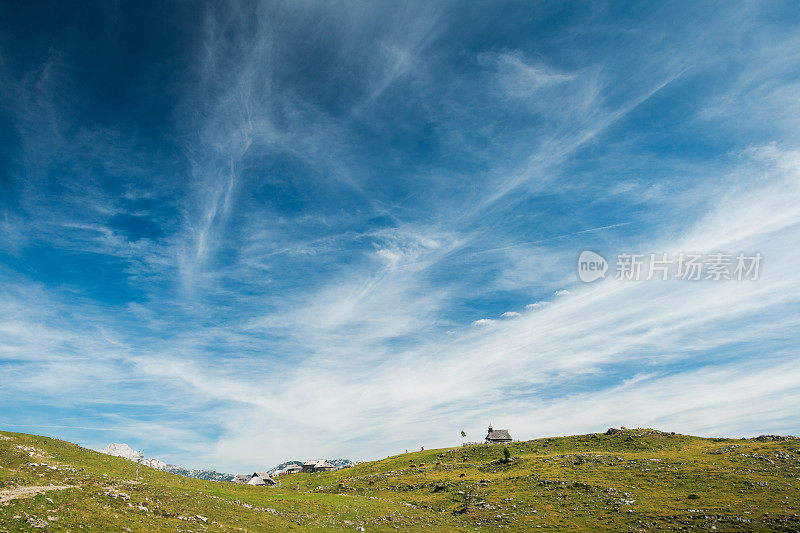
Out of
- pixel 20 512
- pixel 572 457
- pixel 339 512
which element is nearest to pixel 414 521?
pixel 339 512

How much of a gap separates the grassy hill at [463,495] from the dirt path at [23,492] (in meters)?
0.18

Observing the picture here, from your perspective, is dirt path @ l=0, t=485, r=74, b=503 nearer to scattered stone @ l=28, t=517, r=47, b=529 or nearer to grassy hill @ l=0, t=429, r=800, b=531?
grassy hill @ l=0, t=429, r=800, b=531

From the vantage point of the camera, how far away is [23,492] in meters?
32.0

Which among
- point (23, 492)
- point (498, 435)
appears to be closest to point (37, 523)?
point (23, 492)

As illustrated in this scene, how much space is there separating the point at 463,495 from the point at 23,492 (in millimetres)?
64919

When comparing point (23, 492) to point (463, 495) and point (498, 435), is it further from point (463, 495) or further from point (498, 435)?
point (498, 435)

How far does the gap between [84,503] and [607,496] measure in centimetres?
6963

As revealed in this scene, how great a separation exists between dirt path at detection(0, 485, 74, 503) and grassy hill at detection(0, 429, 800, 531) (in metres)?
0.18

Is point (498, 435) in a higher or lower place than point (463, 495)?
higher

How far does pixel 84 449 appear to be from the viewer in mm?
64625

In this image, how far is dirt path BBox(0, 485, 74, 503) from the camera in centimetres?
2972

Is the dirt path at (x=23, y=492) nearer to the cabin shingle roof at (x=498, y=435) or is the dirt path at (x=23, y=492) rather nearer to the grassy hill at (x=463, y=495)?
the grassy hill at (x=463, y=495)

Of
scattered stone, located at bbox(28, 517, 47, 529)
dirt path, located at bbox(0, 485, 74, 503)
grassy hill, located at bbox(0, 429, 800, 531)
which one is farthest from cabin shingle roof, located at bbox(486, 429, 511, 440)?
scattered stone, located at bbox(28, 517, 47, 529)

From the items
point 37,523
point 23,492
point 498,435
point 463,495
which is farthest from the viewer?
point 498,435
